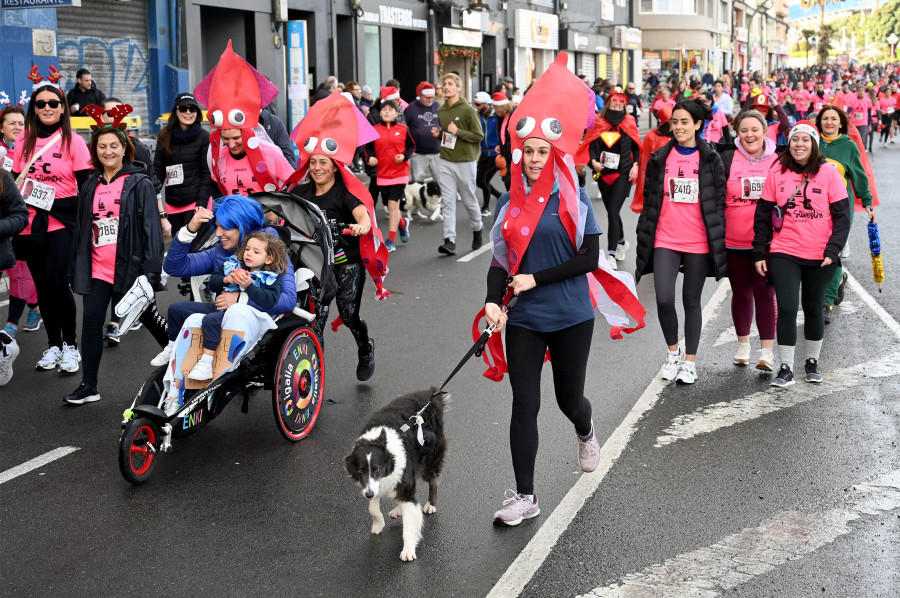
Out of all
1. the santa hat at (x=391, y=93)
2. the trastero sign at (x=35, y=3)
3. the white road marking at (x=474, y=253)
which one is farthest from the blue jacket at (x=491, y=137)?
the trastero sign at (x=35, y=3)

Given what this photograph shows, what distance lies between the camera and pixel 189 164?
8852mm

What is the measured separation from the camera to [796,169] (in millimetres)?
7066

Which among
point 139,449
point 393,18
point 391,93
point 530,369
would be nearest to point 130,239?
point 139,449

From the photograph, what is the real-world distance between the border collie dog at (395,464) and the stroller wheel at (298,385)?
1.16m

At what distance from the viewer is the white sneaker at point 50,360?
305 inches

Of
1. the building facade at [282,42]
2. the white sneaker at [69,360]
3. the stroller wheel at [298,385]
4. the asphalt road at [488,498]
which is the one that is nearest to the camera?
the asphalt road at [488,498]

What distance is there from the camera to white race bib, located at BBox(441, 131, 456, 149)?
42.1ft

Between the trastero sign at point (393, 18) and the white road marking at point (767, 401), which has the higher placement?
the trastero sign at point (393, 18)

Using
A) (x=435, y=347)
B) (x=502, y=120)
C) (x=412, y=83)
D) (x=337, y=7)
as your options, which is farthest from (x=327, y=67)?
(x=435, y=347)

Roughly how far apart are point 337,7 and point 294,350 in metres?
24.7

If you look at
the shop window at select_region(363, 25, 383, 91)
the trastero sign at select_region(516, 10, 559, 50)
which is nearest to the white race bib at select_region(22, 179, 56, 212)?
the shop window at select_region(363, 25, 383, 91)

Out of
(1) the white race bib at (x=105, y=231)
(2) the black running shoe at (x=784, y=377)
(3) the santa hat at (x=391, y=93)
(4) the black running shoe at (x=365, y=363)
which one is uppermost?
(3) the santa hat at (x=391, y=93)

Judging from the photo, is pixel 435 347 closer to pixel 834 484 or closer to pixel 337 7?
pixel 834 484

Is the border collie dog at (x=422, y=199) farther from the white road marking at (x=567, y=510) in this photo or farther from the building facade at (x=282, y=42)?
the white road marking at (x=567, y=510)
